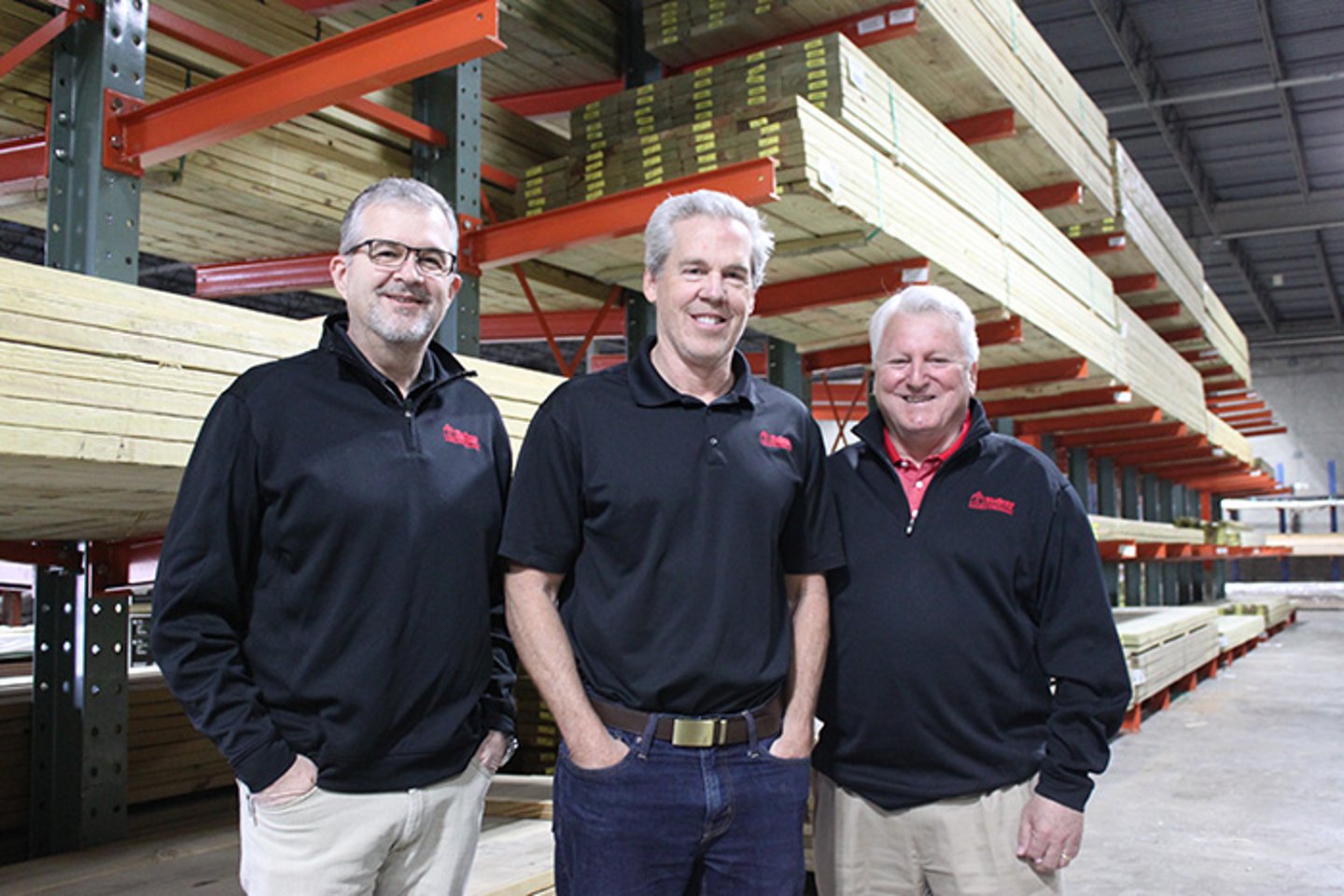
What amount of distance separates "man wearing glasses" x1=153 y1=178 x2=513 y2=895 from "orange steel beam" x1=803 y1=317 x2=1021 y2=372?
5.15 m

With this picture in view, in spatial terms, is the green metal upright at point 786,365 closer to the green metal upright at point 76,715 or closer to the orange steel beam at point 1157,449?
the green metal upright at point 76,715

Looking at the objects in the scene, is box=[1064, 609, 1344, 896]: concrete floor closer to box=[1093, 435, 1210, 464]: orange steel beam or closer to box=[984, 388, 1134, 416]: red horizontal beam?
box=[984, 388, 1134, 416]: red horizontal beam

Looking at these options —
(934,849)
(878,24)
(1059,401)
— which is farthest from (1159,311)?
(934,849)

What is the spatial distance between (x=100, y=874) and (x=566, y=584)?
2826mm

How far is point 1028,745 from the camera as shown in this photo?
2.63 metres

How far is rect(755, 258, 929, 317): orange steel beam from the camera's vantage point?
5.71 m

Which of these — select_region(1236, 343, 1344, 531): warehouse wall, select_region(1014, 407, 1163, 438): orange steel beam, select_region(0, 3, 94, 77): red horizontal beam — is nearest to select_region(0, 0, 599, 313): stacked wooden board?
select_region(0, 3, 94, 77): red horizontal beam

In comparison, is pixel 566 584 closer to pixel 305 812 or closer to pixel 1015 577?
pixel 305 812

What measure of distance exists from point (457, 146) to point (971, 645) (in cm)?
411

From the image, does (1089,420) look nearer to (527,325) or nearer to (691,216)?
(527,325)

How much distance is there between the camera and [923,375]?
2.67 m

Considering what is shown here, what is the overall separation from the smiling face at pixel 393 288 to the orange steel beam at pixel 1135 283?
11.6 meters

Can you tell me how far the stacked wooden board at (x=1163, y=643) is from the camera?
31.9 ft

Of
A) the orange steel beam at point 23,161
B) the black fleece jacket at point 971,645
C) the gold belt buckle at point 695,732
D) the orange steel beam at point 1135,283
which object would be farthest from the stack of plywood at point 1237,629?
the orange steel beam at point 23,161
